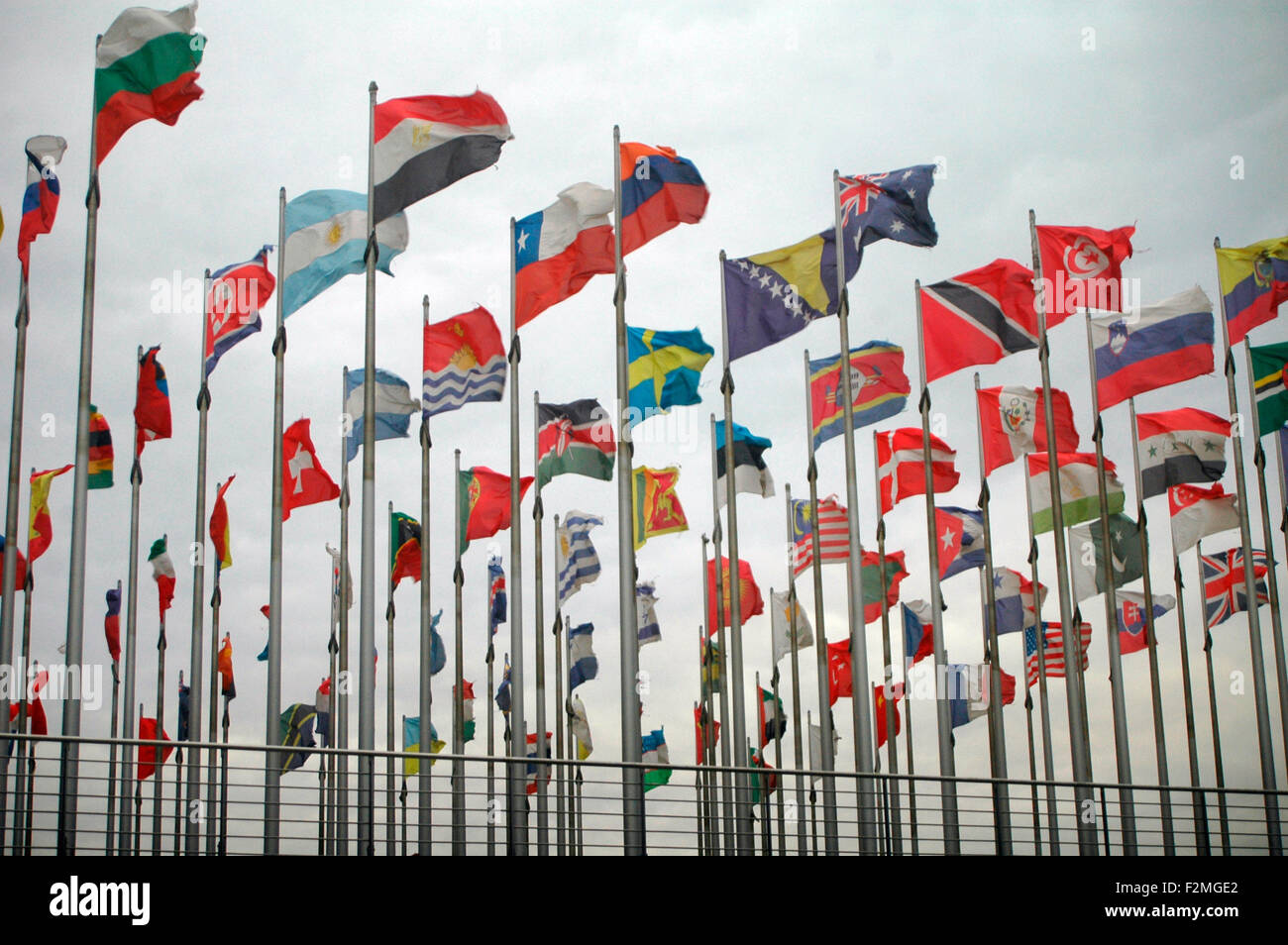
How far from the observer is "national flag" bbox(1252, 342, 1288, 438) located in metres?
27.7

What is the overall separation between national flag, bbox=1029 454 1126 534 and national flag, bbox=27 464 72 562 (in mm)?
20339

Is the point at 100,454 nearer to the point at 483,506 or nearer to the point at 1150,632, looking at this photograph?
the point at 483,506

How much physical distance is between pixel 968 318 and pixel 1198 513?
10362 millimetres

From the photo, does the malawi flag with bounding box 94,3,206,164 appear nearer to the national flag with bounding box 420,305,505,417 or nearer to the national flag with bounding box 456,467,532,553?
the national flag with bounding box 420,305,505,417

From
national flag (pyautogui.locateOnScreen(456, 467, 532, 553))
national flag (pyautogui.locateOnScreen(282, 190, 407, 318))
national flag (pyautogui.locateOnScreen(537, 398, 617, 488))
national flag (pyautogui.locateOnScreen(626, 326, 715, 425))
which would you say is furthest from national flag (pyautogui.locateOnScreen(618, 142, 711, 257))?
national flag (pyautogui.locateOnScreen(456, 467, 532, 553))

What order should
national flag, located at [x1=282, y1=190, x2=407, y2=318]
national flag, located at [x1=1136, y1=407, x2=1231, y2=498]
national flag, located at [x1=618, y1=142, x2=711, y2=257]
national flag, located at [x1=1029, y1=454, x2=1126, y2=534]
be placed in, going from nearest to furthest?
national flag, located at [x1=282, y1=190, x2=407, y2=318] < national flag, located at [x1=618, y1=142, x2=711, y2=257] < national flag, located at [x1=1136, y1=407, x2=1231, y2=498] < national flag, located at [x1=1029, y1=454, x2=1126, y2=534]

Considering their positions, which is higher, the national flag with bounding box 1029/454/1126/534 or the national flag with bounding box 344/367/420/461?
the national flag with bounding box 344/367/420/461

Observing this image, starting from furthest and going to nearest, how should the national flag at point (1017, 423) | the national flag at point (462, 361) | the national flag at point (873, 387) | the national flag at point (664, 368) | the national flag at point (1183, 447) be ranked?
the national flag at point (1183, 447)
the national flag at point (1017, 423)
the national flag at point (873, 387)
the national flag at point (664, 368)
the national flag at point (462, 361)

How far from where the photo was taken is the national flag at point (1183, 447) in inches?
1099

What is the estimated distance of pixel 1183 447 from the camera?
2803 centimetres

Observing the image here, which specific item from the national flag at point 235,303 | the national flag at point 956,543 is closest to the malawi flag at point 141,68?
the national flag at point 235,303

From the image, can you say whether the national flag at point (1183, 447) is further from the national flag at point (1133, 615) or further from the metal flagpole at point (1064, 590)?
the national flag at point (1133, 615)

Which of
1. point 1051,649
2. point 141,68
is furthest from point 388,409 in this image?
point 1051,649

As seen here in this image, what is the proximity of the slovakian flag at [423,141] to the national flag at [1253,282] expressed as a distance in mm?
15847
